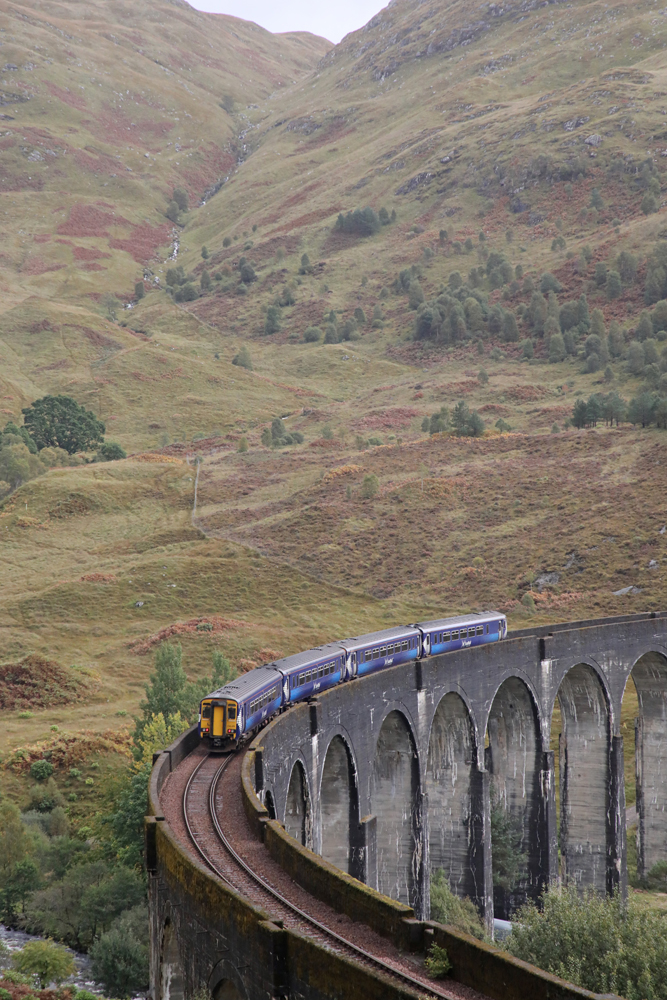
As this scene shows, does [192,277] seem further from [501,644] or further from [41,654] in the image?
[501,644]

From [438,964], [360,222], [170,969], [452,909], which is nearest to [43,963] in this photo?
[170,969]

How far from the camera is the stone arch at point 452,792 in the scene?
41.0 metres

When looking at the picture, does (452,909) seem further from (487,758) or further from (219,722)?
(219,722)

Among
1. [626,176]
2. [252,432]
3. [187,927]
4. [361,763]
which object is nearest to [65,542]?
[252,432]

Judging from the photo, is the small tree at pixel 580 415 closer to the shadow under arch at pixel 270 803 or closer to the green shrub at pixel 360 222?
the shadow under arch at pixel 270 803

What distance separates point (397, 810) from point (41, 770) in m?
20.2

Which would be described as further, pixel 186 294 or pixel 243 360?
pixel 186 294

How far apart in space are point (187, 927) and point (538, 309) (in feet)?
432

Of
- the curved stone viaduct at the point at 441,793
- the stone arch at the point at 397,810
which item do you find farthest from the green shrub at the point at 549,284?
the stone arch at the point at 397,810

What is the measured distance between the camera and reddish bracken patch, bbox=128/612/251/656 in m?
67.3

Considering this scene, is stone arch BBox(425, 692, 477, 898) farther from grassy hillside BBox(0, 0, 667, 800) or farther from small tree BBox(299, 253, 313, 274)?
small tree BBox(299, 253, 313, 274)

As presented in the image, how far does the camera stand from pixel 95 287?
185250mm

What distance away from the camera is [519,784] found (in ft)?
148

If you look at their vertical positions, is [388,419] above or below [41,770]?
above
